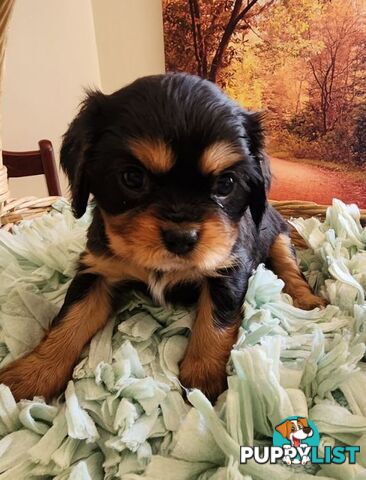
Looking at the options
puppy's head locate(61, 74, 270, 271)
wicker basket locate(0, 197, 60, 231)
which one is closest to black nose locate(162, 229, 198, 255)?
puppy's head locate(61, 74, 270, 271)

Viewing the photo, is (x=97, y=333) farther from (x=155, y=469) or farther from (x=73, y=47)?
(x=73, y=47)

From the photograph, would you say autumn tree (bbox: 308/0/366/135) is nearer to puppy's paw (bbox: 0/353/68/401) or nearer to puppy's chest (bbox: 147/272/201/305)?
puppy's chest (bbox: 147/272/201/305)

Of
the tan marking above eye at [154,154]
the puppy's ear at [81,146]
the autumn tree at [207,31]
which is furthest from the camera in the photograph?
the autumn tree at [207,31]

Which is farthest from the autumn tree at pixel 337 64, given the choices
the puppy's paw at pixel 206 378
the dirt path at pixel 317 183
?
the puppy's paw at pixel 206 378

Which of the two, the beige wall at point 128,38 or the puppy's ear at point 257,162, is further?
the beige wall at point 128,38

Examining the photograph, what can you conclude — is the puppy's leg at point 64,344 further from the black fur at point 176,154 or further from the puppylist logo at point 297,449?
the puppylist logo at point 297,449

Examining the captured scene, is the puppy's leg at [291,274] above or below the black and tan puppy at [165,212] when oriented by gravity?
below

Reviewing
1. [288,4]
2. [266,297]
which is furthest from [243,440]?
[288,4]

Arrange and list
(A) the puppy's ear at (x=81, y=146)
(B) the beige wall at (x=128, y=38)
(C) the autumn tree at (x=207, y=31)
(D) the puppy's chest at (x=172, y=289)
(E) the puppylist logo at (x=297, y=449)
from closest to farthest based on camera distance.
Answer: (E) the puppylist logo at (x=297, y=449) < (A) the puppy's ear at (x=81, y=146) < (D) the puppy's chest at (x=172, y=289) < (C) the autumn tree at (x=207, y=31) < (B) the beige wall at (x=128, y=38)
